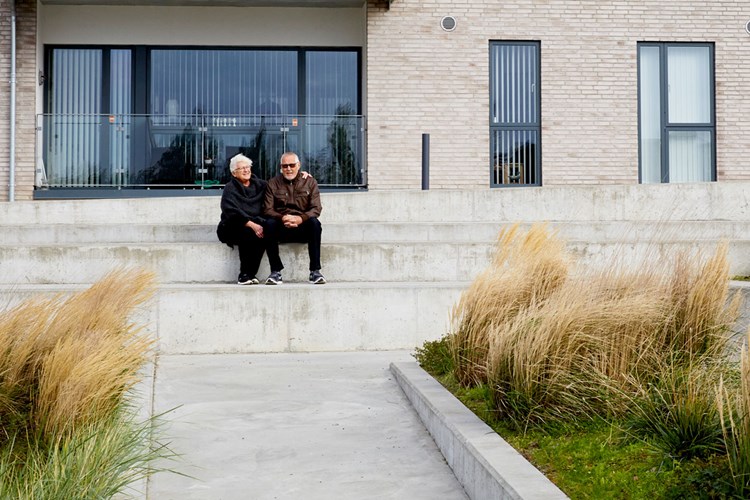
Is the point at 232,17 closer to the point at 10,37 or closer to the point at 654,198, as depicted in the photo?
the point at 10,37

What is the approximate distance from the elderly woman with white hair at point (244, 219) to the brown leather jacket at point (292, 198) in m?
0.12

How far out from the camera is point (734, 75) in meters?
15.7

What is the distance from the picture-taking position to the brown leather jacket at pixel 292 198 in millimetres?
8992

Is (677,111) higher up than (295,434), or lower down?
higher up

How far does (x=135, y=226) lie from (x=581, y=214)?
516 centimetres

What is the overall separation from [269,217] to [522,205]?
3733mm

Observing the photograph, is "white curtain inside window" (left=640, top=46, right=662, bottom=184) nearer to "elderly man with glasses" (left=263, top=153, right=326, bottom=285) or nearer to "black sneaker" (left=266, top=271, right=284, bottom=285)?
"elderly man with glasses" (left=263, top=153, right=326, bottom=285)

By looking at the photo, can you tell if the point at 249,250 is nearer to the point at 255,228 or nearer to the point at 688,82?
the point at 255,228

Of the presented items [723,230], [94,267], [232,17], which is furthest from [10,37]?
[723,230]

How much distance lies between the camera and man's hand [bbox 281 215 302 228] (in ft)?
28.6

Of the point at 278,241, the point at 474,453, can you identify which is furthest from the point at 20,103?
the point at 474,453

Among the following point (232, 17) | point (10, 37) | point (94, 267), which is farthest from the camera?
point (232, 17)

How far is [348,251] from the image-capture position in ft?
29.1

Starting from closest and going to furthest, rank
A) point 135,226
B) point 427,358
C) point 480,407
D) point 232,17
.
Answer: point 480,407 → point 427,358 → point 135,226 → point 232,17
